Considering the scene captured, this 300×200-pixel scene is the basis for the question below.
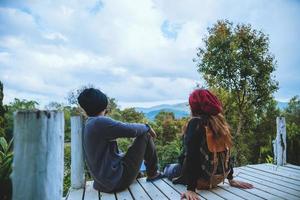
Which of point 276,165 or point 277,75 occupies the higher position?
point 277,75

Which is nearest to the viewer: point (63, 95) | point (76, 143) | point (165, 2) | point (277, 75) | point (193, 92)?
point (193, 92)

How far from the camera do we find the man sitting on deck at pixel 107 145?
3.16 meters

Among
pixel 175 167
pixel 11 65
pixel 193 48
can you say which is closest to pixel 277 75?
pixel 193 48

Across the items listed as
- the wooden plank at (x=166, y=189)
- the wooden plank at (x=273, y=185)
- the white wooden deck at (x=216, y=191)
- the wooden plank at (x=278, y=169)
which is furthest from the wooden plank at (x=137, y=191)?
the wooden plank at (x=278, y=169)

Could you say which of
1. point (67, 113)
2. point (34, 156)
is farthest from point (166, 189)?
point (67, 113)

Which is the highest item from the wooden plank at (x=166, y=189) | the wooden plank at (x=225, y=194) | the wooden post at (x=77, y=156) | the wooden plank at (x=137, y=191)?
the wooden post at (x=77, y=156)

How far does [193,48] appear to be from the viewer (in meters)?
15.9

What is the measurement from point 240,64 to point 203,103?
39.5ft

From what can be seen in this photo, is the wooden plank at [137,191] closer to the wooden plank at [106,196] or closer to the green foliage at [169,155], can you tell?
the wooden plank at [106,196]

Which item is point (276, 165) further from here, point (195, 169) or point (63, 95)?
point (63, 95)

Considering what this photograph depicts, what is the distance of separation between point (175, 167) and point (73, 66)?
133ft

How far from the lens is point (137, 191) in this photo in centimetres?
342

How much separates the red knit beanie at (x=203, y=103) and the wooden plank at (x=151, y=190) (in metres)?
0.95

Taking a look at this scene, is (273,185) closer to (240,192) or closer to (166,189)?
(240,192)
